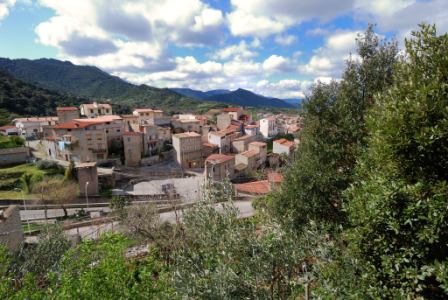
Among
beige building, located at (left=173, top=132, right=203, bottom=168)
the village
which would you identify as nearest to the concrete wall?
the village

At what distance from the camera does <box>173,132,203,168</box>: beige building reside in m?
60.3

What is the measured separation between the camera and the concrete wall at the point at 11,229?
1894 centimetres

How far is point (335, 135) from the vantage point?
1110 centimetres

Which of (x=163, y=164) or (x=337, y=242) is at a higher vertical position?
(x=337, y=242)

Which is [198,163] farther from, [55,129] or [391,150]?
[391,150]

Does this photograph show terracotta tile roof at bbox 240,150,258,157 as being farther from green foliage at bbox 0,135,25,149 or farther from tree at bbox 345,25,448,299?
tree at bbox 345,25,448,299

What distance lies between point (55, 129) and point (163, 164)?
23.4 metres

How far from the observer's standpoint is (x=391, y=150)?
17.9 ft

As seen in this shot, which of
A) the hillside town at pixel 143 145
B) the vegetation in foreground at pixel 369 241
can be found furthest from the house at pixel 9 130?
the vegetation in foreground at pixel 369 241

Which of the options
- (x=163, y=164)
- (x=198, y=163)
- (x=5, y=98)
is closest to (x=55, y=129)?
(x=163, y=164)

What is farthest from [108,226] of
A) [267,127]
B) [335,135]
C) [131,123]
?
[267,127]

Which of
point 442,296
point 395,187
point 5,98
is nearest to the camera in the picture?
point 442,296

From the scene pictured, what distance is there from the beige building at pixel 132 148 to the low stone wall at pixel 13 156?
18.5 meters

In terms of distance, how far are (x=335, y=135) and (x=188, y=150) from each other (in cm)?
5223
